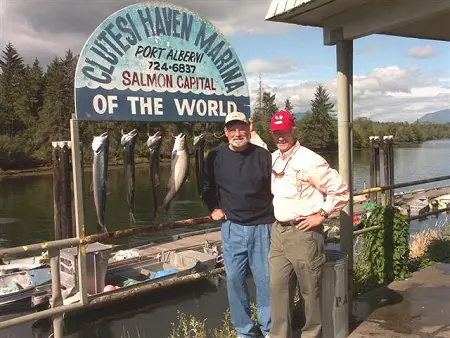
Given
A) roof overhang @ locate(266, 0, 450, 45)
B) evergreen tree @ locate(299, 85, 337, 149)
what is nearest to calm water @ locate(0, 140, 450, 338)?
roof overhang @ locate(266, 0, 450, 45)

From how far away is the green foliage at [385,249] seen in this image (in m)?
5.41

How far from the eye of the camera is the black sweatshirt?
3.58 m

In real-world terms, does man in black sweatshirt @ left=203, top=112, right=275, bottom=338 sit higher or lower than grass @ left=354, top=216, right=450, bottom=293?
higher

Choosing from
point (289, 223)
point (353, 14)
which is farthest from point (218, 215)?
point (353, 14)

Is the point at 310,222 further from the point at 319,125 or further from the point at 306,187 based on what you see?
the point at 319,125

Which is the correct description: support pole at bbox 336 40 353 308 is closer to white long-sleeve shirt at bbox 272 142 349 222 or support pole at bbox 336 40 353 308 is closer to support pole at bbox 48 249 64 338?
white long-sleeve shirt at bbox 272 142 349 222

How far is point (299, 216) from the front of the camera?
3.34m

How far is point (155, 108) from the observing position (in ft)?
12.6

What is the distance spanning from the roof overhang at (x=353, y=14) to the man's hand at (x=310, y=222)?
1.82 meters

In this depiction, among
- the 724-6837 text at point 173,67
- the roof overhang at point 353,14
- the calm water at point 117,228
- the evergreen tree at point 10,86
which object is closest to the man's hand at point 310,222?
the 724-6837 text at point 173,67

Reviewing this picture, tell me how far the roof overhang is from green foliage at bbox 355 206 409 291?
2.18 metres

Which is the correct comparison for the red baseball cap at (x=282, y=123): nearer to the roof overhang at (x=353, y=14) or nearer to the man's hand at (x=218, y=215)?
the man's hand at (x=218, y=215)

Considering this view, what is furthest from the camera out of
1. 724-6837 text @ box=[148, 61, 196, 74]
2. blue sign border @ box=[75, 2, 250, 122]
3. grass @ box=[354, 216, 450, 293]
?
grass @ box=[354, 216, 450, 293]

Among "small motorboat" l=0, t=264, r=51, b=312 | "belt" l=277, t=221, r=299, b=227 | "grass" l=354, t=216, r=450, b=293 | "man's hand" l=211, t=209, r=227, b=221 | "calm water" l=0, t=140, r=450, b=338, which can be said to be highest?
"man's hand" l=211, t=209, r=227, b=221
